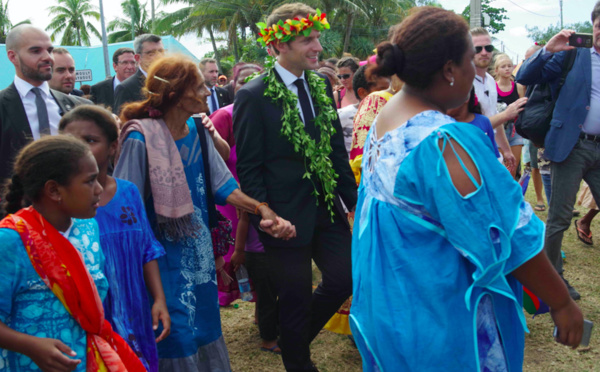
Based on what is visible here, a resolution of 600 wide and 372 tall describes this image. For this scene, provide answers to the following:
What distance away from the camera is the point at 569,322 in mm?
1901

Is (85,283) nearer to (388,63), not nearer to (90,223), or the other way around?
(90,223)

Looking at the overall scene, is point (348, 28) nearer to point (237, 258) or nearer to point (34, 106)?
point (237, 258)

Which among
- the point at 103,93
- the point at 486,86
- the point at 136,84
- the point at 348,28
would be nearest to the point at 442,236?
the point at 486,86

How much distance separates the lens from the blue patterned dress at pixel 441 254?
1.75 metres

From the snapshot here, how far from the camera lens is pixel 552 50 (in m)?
4.58

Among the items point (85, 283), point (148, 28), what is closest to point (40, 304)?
point (85, 283)

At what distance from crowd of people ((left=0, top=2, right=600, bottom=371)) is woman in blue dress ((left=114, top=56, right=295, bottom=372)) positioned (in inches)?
0.4

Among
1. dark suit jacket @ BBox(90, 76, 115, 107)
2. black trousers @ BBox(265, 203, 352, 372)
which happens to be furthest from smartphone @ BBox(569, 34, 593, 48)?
dark suit jacket @ BBox(90, 76, 115, 107)

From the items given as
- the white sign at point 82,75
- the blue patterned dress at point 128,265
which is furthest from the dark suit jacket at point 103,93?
the white sign at point 82,75

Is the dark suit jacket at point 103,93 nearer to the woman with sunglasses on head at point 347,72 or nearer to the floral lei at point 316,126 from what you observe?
the woman with sunglasses on head at point 347,72

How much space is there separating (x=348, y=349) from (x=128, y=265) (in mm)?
2185

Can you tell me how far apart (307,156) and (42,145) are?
1.65 metres

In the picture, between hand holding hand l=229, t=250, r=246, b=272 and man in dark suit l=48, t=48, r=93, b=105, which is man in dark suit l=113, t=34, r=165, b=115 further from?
hand holding hand l=229, t=250, r=246, b=272

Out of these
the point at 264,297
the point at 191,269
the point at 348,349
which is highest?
the point at 191,269
